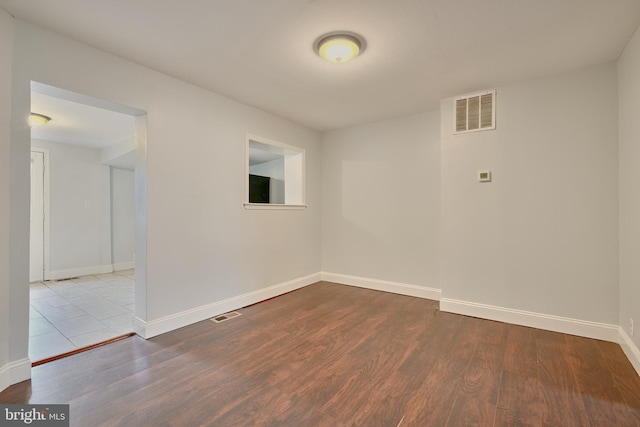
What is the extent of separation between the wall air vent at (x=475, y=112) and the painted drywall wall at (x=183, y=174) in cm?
230

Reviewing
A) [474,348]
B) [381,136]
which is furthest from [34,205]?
[474,348]

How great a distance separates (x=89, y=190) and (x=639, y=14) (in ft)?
25.0

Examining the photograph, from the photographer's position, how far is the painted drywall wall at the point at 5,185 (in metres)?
1.82

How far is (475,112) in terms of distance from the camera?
3.10 m

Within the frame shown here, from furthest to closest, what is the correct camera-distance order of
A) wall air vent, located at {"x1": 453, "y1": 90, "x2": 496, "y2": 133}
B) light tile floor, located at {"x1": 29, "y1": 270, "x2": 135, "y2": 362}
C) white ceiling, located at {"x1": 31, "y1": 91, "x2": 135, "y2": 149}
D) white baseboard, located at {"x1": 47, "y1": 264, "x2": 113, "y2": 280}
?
white baseboard, located at {"x1": 47, "y1": 264, "x2": 113, "y2": 280}
white ceiling, located at {"x1": 31, "y1": 91, "x2": 135, "y2": 149}
wall air vent, located at {"x1": 453, "y1": 90, "x2": 496, "y2": 133}
light tile floor, located at {"x1": 29, "y1": 270, "x2": 135, "y2": 362}

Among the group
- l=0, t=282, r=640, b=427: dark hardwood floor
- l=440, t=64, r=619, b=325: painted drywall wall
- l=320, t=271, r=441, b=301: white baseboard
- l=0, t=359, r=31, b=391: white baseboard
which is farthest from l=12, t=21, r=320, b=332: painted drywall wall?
l=440, t=64, r=619, b=325: painted drywall wall

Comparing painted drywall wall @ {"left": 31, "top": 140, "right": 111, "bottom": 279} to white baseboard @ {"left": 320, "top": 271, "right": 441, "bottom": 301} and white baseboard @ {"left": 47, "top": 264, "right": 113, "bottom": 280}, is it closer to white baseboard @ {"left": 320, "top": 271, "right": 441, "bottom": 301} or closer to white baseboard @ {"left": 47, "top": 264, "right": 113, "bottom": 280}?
white baseboard @ {"left": 47, "top": 264, "right": 113, "bottom": 280}

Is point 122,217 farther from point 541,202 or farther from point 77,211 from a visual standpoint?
point 541,202

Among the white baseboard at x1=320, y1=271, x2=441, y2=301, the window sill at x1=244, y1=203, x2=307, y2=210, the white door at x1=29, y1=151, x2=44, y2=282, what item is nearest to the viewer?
the window sill at x1=244, y1=203, x2=307, y2=210

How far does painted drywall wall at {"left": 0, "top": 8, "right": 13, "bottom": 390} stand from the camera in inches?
71.5

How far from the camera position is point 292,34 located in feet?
6.92

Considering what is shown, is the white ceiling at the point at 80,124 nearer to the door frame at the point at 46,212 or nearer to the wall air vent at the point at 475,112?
the door frame at the point at 46,212

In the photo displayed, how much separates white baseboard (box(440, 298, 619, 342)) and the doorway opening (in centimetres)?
345

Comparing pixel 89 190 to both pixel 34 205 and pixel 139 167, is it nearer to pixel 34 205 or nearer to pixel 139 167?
pixel 34 205
